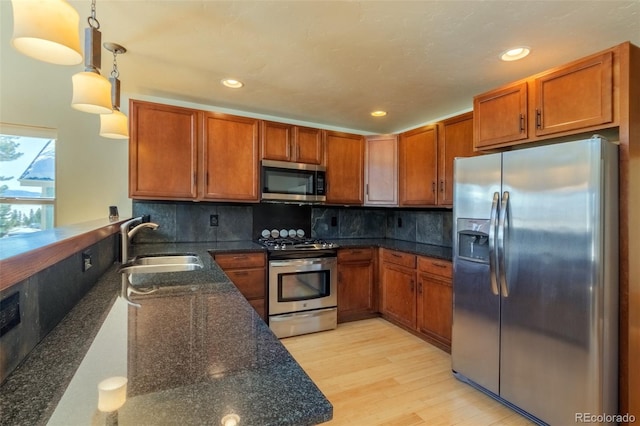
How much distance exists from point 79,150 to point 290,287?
2505 mm

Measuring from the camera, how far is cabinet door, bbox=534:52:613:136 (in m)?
1.68

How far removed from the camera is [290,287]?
3.05 m

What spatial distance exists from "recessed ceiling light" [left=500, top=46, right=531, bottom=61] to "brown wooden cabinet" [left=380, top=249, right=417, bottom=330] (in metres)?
1.84

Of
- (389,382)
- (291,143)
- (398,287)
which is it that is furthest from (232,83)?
(389,382)

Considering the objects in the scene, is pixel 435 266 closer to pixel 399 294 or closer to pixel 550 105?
pixel 399 294

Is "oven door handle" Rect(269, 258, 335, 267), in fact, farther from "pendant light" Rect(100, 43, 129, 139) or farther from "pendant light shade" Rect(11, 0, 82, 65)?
"pendant light shade" Rect(11, 0, 82, 65)

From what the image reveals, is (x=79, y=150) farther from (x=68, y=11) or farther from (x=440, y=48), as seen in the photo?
(x=440, y=48)

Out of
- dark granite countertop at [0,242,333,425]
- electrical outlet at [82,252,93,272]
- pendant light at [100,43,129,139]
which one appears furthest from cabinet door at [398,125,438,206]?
electrical outlet at [82,252,93,272]

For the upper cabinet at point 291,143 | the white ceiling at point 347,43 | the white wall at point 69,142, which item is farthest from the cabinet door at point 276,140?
the white wall at point 69,142

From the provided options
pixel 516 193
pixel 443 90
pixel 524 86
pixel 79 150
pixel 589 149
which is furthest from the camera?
pixel 79 150

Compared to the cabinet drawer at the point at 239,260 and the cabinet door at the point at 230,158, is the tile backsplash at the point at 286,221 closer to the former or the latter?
the cabinet door at the point at 230,158

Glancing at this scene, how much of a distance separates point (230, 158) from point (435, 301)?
2.45m

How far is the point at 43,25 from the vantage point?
0.94 metres

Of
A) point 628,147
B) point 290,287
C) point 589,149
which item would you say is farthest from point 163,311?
point 628,147
